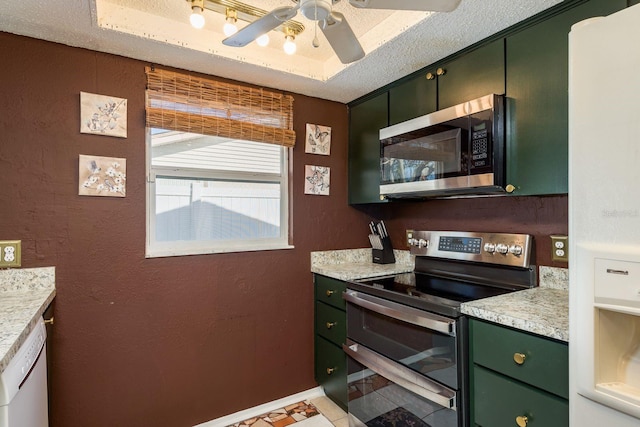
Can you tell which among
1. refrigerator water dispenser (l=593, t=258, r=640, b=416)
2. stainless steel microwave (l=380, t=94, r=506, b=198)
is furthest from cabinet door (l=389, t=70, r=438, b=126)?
refrigerator water dispenser (l=593, t=258, r=640, b=416)

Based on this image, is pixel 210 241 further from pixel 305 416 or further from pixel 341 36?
pixel 341 36

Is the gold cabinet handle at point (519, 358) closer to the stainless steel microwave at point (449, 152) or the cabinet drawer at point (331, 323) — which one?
the stainless steel microwave at point (449, 152)

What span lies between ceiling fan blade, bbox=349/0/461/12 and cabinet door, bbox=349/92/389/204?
1.11 metres

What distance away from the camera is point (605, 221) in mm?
874

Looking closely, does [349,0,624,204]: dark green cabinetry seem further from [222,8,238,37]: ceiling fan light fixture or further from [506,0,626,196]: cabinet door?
[222,8,238,37]: ceiling fan light fixture

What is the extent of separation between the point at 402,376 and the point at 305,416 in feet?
2.88

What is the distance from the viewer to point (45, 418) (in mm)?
1411

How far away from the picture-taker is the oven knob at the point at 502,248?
5.92 ft

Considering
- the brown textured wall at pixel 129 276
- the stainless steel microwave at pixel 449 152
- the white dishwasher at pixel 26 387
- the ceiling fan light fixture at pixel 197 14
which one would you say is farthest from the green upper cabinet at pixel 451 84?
the white dishwasher at pixel 26 387

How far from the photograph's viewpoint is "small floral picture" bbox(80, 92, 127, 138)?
1.72 m

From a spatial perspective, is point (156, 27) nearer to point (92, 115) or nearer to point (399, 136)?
point (92, 115)

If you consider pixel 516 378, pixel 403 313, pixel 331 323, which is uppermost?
pixel 403 313

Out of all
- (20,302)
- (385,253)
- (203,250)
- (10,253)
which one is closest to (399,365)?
(385,253)

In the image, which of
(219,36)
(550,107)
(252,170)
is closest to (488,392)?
(550,107)
